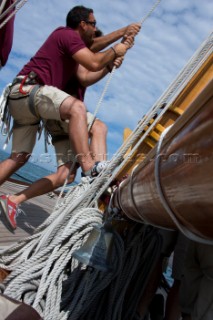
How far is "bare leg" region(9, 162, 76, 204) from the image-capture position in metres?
2.12

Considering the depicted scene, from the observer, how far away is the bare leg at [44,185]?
2.12 metres

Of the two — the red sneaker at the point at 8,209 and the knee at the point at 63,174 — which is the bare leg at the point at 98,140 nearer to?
the knee at the point at 63,174

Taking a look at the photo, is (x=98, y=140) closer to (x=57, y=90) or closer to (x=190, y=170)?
(x=57, y=90)

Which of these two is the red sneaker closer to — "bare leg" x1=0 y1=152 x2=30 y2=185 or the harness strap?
"bare leg" x1=0 y1=152 x2=30 y2=185

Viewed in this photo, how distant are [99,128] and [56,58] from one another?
508mm

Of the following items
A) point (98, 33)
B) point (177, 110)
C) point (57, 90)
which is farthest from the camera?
point (98, 33)

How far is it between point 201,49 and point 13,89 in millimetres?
1218

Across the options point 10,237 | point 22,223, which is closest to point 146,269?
point 10,237

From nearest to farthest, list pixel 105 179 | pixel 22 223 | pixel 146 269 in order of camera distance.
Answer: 1. pixel 105 179
2. pixel 146 269
3. pixel 22 223

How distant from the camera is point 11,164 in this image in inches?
89.6

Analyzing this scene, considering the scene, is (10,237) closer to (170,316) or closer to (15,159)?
(15,159)

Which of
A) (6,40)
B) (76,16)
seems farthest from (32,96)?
(76,16)

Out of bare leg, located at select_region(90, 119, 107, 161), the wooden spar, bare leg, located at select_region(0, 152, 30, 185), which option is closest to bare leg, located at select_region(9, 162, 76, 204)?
bare leg, located at select_region(0, 152, 30, 185)

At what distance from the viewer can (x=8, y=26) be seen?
199 cm
